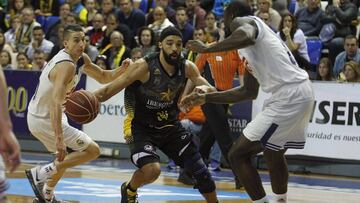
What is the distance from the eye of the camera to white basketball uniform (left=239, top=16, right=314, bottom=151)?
8.88m

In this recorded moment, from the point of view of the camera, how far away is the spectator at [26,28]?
20859 mm

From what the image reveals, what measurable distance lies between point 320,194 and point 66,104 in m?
4.26

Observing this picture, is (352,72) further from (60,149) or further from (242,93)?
(60,149)

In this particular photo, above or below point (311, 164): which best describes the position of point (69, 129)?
above

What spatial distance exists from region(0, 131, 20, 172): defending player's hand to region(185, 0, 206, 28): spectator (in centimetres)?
1382

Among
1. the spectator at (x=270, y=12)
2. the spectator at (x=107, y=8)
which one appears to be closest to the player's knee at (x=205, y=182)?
the spectator at (x=270, y=12)

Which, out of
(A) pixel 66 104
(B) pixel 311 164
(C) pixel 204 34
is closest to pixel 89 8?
(C) pixel 204 34

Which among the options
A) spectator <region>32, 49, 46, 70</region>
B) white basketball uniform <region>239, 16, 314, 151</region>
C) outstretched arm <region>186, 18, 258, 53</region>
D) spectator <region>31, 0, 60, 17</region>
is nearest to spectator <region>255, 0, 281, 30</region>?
spectator <region>32, 49, 46, 70</region>

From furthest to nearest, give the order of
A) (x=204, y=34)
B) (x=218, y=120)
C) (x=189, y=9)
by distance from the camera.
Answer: (x=189, y=9) → (x=204, y=34) → (x=218, y=120)

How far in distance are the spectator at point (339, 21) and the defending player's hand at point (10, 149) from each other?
12.3 m

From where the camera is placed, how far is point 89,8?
69.5ft

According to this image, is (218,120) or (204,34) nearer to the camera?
(218,120)

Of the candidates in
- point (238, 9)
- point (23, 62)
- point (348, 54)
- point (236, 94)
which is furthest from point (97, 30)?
point (238, 9)

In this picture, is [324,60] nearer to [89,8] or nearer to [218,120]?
[218,120]
